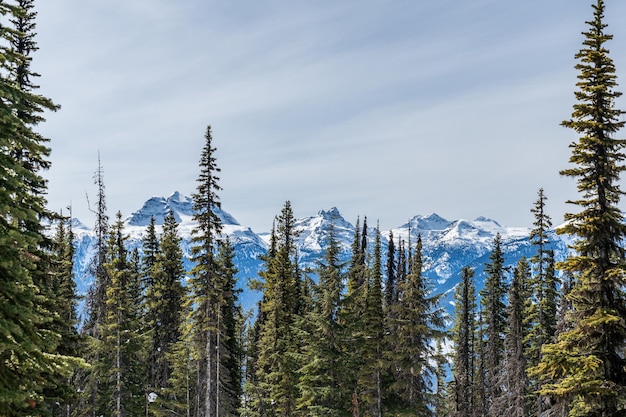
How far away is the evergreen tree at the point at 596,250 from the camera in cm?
1680

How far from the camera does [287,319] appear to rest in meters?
45.7

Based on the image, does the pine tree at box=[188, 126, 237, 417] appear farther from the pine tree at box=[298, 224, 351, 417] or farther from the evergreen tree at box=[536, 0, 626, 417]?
the evergreen tree at box=[536, 0, 626, 417]

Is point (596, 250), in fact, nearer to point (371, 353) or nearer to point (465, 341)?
point (371, 353)

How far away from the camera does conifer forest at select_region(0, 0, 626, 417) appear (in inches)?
477

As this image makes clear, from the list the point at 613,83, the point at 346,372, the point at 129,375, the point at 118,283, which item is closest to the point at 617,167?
the point at 613,83

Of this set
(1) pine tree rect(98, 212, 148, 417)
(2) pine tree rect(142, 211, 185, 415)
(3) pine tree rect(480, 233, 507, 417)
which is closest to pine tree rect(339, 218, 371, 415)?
(2) pine tree rect(142, 211, 185, 415)

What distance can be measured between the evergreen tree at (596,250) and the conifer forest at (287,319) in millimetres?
45

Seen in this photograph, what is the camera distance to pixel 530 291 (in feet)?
168

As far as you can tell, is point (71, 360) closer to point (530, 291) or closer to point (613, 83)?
point (613, 83)

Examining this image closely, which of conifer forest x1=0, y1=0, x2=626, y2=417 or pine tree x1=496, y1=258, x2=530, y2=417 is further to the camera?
pine tree x1=496, y1=258, x2=530, y2=417

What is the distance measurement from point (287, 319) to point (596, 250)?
1242 inches

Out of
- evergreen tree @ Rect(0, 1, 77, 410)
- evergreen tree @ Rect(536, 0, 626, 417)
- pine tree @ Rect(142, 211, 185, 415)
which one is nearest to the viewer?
evergreen tree @ Rect(0, 1, 77, 410)

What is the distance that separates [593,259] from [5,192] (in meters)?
16.3

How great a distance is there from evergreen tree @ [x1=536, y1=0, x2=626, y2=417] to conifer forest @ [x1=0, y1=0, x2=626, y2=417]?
0.15 feet
